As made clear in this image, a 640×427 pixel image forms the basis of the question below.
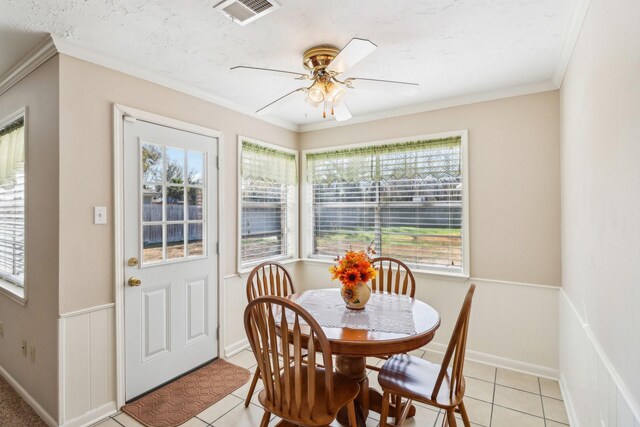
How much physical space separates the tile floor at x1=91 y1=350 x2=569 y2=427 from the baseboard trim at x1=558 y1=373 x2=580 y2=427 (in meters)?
0.03

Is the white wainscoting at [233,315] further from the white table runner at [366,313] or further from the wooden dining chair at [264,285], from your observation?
the white table runner at [366,313]

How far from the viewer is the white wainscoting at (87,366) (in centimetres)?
206

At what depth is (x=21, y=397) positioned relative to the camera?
7.83ft

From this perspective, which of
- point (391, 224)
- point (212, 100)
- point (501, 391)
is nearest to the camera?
point (501, 391)

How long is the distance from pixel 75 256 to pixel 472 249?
10.3 ft

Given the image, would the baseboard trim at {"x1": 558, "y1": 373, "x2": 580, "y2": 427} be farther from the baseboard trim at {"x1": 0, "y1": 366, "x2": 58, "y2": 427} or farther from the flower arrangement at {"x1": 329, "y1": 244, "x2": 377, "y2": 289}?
the baseboard trim at {"x1": 0, "y1": 366, "x2": 58, "y2": 427}

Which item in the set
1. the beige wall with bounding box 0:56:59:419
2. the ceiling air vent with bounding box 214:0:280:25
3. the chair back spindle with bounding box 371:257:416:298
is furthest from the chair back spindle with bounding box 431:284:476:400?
the beige wall with bounding box 0:56:59:419

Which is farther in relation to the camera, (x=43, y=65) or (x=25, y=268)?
(x=25, y=268)

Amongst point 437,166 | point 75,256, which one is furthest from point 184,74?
point 437,166

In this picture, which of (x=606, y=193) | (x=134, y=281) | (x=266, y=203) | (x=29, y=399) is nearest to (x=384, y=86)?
(x=606, y=193)

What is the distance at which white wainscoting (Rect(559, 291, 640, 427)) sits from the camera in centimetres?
116

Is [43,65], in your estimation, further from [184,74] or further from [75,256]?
[75,256]

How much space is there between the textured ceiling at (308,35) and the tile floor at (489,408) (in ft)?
8.03

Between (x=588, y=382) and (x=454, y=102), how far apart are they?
2393mm
